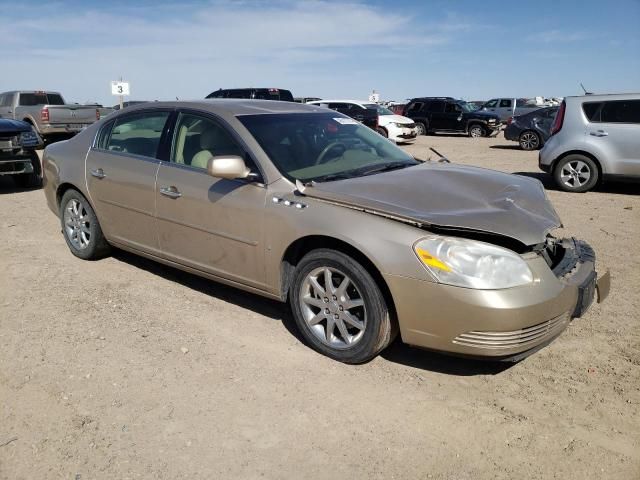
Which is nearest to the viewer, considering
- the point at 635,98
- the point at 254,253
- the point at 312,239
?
the point at 312,239

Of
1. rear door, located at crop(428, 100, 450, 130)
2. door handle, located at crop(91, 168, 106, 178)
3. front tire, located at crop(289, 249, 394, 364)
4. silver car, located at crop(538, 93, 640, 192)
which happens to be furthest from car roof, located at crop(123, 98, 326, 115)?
rear door, located at crop(428, 100, 450, 130)

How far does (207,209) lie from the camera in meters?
3.93

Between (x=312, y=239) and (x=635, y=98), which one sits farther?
(x=635, y=98)

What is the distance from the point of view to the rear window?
17.9m

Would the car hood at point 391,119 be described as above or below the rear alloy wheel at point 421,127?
above

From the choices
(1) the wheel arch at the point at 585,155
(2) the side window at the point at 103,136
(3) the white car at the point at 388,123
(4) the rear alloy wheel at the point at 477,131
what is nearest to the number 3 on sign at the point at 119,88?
(3) the white car at the point at 388,123

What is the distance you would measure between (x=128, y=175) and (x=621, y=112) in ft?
25.5

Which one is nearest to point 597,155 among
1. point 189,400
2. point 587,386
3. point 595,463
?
point 587,386

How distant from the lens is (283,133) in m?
4.04

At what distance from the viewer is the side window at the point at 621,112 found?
867 centimetres

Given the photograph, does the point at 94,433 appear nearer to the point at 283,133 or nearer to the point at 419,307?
the point at 419,307

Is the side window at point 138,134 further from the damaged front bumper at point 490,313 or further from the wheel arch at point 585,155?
the wheel arch at point 585,155

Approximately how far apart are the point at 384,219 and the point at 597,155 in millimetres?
7286

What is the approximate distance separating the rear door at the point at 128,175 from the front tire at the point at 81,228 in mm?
188
